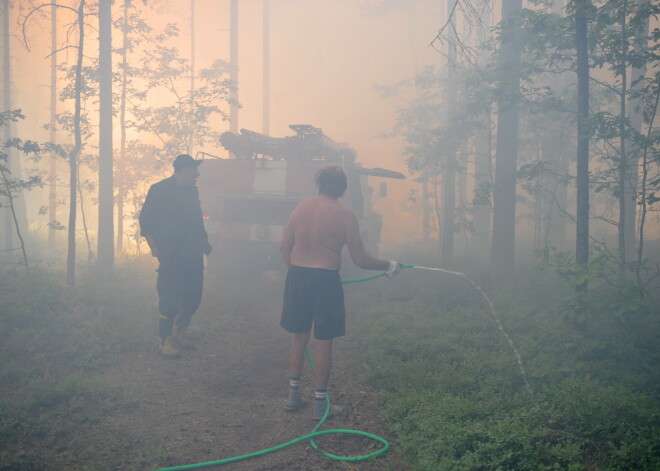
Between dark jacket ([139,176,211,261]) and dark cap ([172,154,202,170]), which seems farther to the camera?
dark cap ([172,154,202,170])

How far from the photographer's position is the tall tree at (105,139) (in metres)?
11.0

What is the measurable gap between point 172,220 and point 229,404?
2591 mm

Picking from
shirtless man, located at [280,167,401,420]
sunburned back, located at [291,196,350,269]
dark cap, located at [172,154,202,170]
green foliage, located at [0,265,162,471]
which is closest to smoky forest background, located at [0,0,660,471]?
green foliage, located at [0,265,162,471]

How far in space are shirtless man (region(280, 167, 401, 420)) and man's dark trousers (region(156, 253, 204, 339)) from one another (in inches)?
87.2

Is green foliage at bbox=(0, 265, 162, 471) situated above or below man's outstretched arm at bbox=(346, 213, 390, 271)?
below

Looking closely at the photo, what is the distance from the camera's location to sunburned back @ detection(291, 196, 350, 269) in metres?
4.49

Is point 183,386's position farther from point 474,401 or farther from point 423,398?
point 474,401

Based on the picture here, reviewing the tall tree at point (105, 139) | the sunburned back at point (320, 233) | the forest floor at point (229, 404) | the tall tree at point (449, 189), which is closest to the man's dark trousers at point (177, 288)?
the forest floor at point (229, 404)

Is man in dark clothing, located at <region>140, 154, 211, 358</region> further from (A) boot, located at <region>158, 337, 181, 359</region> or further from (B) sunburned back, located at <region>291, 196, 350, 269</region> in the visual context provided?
(B) sunburned back, located at <region>291, 196, 350, 269</region>

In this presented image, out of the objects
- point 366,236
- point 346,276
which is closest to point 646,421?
point 346,276

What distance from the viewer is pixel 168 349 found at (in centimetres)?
615

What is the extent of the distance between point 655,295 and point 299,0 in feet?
159

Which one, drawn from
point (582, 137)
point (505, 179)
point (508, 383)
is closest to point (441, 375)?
point (508, 383)

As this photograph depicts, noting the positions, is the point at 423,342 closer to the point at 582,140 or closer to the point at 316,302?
the point at 316,302
